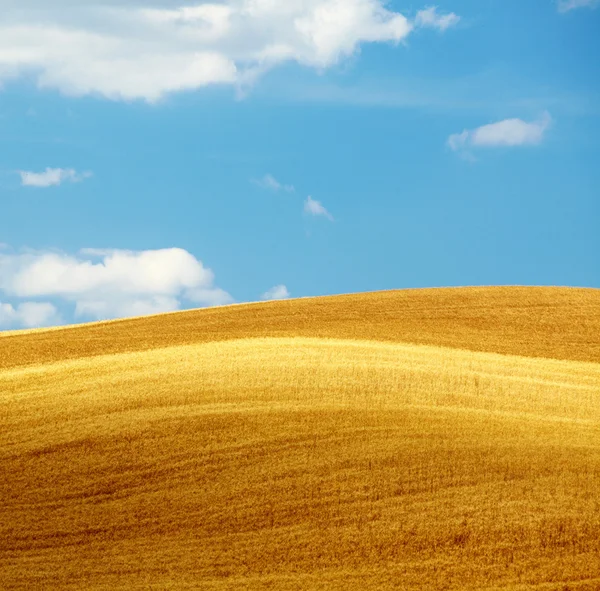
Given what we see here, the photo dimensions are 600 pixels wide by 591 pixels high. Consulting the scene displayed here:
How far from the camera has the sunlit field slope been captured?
13242 mm

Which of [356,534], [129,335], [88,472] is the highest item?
[129,335]

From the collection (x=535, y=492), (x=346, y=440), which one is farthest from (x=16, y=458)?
(x=535, y=492)

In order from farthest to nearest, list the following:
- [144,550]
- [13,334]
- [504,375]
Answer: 1. [13,334]
2. [504,375]
3. [144,550]

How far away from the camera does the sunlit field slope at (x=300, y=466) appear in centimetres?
1324

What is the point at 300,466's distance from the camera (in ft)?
52.7

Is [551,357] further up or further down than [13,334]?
further down

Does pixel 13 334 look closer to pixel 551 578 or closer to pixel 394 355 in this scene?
pixel 394 355

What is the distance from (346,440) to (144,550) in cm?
490

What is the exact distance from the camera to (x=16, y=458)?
17422 millimetres

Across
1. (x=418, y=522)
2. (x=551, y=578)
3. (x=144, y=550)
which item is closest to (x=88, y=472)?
(x=144, y=550)

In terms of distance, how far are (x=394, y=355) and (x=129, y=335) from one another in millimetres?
9839

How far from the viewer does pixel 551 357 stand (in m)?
26.0

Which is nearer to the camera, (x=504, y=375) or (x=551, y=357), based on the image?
(x=504, y=375)

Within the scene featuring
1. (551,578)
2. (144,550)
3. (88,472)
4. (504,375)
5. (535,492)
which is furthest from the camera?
(504,375)
